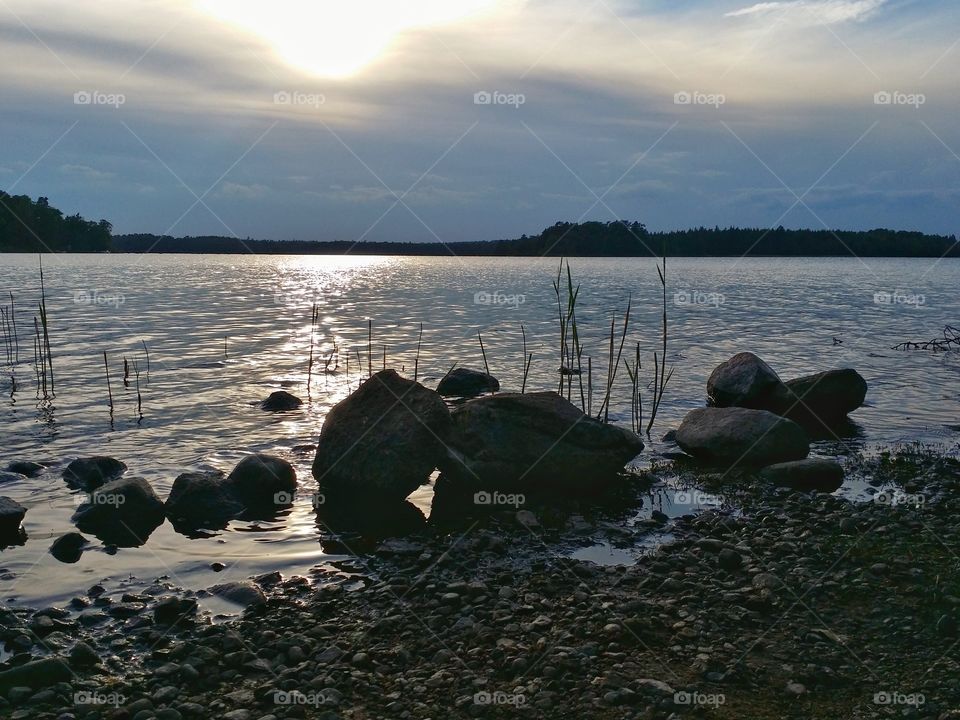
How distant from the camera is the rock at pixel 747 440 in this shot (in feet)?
42.0

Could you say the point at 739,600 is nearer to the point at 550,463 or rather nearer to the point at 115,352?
the point at 550,463

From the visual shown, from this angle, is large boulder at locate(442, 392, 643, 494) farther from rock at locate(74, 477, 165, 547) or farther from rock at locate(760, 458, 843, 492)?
rock at locate(74, 477, 165, 547)

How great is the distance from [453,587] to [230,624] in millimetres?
2320

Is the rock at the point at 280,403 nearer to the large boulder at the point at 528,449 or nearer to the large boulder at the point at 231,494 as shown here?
the large boulder at the point at 231,494


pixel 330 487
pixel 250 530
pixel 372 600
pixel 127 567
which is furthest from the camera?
pixel 330 487

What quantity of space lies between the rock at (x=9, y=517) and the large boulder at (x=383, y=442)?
4.07 metres

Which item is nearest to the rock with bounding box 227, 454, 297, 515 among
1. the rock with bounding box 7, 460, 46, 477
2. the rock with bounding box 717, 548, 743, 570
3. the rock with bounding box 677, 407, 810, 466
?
the rock with bounding box 7, 460, 46, 477

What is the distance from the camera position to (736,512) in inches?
412

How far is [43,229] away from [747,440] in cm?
15864

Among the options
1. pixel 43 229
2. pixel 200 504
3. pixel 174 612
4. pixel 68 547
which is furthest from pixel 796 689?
pixel 43 229

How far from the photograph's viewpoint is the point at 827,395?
1672 centimetres

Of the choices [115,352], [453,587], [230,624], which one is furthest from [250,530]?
[115,352]

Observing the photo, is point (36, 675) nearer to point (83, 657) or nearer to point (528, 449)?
point (83, 657)

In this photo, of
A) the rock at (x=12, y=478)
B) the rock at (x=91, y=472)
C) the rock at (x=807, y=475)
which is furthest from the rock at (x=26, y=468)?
the rock at (x=807, y=475)
